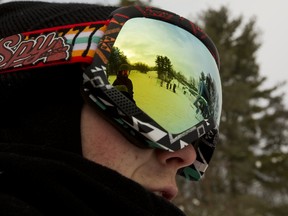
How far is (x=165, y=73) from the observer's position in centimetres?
137

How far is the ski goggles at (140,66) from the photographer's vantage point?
124 cm

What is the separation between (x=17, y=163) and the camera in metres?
1.04

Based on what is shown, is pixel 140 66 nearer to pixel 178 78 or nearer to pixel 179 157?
pixel 178 78

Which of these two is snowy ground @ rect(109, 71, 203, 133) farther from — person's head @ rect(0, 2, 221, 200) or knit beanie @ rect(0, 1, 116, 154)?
knit beanie @ rect(0, 1, 116, 154)

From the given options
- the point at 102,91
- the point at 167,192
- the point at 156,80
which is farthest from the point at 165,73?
the point at 167,192

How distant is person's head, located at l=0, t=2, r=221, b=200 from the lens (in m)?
1.25

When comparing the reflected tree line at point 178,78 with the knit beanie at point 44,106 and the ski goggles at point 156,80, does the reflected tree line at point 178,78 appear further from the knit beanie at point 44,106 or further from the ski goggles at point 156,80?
the knit beanie at point 44,106

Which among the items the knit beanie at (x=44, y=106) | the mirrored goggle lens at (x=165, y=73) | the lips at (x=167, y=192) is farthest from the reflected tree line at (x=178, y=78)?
the lips at (x=167, y=192)

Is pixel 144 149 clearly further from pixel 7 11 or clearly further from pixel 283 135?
pixel 283 135

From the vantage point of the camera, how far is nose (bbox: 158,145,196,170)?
1319 millimetres

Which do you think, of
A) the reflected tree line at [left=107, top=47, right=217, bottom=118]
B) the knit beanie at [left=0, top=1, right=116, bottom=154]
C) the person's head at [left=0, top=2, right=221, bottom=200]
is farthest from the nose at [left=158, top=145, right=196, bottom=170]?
the knit beanie at [left=0, top=1, right=116, bottom=154]

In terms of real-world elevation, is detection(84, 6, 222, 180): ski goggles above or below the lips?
above

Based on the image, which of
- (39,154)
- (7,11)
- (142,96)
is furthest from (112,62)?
(7,11)

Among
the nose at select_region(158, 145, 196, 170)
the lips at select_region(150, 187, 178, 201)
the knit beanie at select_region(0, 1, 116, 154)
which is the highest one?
the knit beanie at select_region(0, 1, 116, 154)
